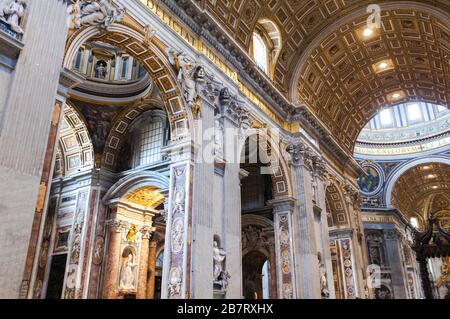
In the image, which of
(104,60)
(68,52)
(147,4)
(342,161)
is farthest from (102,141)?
(342,161)

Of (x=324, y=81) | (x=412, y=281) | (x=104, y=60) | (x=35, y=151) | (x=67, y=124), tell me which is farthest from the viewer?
(x=412, y=281)

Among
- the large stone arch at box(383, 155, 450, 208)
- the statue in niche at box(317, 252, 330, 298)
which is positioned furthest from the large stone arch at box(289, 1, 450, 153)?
the large stone arch at box(383, 155, 450, 208)

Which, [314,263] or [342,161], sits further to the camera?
[342,161]

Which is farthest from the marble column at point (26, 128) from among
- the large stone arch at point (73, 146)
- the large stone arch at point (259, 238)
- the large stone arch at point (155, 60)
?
the large stone arch at point (259, 238)

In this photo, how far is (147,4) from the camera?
8352mm

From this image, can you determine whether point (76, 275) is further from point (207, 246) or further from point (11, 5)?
point (11, 5)

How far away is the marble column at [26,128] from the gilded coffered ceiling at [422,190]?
89.3 ft

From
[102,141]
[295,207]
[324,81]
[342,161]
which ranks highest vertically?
[324,81]

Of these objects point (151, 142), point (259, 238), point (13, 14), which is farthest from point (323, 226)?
point (13, 14)

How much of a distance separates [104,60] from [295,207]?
751cm

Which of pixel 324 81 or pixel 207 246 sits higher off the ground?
pixel 324 81

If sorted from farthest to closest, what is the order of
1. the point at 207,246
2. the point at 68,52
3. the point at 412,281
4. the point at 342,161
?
the point at 412,281, the point at 342,161, the point at 207,246, the point at 68,52

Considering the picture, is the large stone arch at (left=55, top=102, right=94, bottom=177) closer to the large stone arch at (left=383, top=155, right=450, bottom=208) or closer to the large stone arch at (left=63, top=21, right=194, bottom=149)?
the large stone arch at (left=63, top=21, right=194, bottom=149)

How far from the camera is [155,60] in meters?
8.50
